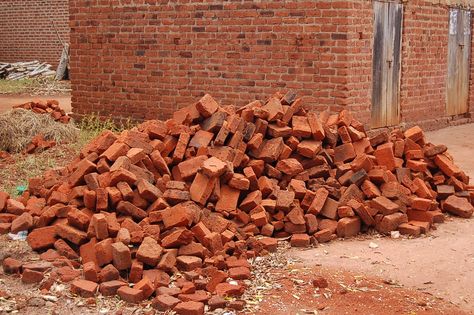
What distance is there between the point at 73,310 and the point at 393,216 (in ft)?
9.72

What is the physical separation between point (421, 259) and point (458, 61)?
825cm

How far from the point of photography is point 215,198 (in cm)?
609

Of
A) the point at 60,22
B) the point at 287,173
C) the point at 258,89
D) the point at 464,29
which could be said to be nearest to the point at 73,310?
the point at 287,173

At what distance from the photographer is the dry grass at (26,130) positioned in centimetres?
974

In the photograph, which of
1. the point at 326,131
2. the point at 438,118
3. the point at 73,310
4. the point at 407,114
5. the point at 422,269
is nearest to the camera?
the point at 73,310

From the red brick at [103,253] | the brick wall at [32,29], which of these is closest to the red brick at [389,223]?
the red brick at [103,253]

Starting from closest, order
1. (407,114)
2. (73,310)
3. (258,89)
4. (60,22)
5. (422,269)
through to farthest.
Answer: (73,310) → (422,269) → (258,89) → (407,114) → (60,22)

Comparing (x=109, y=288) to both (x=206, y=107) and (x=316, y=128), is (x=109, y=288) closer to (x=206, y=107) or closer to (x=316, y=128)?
(x=206, y=107)

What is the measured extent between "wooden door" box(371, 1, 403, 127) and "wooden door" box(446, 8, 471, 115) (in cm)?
218

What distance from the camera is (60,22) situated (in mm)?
23328

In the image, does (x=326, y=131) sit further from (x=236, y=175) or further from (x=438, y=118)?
(x=438, y=118)

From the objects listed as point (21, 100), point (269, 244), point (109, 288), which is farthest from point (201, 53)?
point (21, 100)

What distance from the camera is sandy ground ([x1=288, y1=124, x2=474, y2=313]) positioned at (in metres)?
5.12

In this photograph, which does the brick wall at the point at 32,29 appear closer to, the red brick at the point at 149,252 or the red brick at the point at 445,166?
the red brick at the point at 445,166
